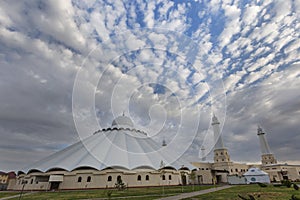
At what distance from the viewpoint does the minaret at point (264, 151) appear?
6712 centimetres

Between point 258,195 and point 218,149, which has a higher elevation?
point 218,149

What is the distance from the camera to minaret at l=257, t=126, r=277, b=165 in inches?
2643

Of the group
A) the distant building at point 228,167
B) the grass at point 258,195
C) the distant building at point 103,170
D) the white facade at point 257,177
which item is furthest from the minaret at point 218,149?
the grass at point 258,195

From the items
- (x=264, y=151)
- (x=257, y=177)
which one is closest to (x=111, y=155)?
(x=257, y=177)

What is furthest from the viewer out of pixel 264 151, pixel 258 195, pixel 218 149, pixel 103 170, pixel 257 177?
pixel 264 151

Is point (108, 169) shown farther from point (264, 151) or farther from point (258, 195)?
point (264, 151)

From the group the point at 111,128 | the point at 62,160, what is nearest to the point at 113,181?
the point at 62,160

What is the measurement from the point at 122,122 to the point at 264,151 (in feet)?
182

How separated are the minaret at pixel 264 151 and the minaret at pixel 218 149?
16583 millimetres

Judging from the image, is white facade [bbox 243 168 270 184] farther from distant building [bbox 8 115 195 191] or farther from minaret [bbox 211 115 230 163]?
minaret [bbox 211 115 230 163]

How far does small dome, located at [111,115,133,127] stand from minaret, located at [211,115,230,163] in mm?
33175

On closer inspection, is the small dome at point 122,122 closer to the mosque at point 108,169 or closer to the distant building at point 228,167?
the mosque at point 108,169

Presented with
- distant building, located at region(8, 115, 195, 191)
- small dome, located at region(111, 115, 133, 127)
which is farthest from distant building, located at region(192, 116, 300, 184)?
small dome, located at region(111, 115, 133, 127)

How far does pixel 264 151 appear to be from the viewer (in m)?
69.8
